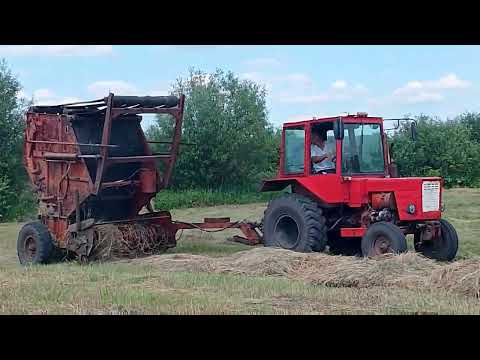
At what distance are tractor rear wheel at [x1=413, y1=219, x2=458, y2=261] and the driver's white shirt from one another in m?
1.72

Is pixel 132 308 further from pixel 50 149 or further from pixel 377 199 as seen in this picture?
pixel 50 149

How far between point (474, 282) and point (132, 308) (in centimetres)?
369

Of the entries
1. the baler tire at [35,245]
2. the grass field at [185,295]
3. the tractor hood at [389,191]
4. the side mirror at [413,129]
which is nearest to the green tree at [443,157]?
the side mirror at [413,129]

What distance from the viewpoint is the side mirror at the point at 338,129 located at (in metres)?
11.2

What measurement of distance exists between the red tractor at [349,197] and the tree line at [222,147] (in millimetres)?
15326

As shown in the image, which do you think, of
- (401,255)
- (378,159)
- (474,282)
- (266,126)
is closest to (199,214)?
(266,126)

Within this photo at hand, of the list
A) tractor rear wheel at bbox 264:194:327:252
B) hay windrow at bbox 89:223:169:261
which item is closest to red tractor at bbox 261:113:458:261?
tractor rear wheel at bbox 264:194:327:252

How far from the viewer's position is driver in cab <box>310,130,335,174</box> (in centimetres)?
1210

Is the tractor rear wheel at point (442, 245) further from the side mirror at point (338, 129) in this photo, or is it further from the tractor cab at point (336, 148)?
the side mirror at point (338, 129)

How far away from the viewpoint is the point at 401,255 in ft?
32.7

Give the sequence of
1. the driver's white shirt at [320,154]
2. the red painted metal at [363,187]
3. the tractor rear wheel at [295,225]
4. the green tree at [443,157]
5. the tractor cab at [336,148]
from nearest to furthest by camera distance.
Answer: the red painted metal at [363,187]
the tractor rear wheel at [295,225]
the tractor cab at [336,148]
the driver's white shirt at [320,154]
the green tree at [443,157]

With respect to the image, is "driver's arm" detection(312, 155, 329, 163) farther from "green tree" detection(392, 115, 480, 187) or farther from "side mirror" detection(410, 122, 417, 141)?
"green tree" detection(392, 115, 480, 187)

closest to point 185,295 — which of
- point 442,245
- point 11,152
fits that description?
point 442,245

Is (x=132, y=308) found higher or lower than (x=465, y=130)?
lower
